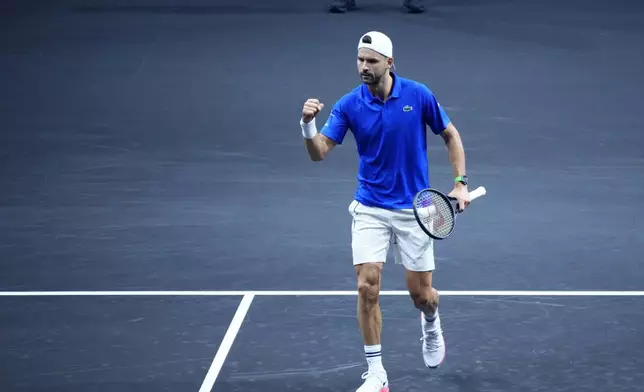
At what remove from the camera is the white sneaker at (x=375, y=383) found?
6.56 meters

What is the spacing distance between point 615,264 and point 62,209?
15.4 ft

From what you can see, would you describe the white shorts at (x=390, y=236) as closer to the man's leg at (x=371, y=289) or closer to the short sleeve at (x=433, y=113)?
the man's leg at (x=371, y=289)

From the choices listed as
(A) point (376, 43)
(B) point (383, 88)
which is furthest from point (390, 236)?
(A) point (376, 43)

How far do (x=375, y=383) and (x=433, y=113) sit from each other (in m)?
1.47

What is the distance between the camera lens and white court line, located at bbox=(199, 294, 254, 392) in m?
6.86

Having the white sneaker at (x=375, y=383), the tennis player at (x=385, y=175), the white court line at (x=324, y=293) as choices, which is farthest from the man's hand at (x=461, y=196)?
the white court line at (x=324, y=293)

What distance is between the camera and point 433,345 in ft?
23.0

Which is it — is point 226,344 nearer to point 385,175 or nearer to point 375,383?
point 375,383

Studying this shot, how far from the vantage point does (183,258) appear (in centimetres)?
934

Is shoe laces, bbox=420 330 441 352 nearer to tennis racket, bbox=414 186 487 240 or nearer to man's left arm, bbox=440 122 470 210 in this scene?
tennis racket, bbox=414 186 487 240

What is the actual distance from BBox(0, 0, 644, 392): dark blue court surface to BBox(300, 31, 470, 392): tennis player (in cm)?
52

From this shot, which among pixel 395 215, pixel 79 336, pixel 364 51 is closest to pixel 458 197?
pixel 395 215

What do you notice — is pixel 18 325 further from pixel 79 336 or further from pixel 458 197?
pixel 458 197

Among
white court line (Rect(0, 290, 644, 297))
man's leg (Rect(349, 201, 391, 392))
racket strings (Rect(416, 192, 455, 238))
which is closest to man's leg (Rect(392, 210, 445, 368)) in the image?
man's leg (Rect(349, 201, 391, 392))
